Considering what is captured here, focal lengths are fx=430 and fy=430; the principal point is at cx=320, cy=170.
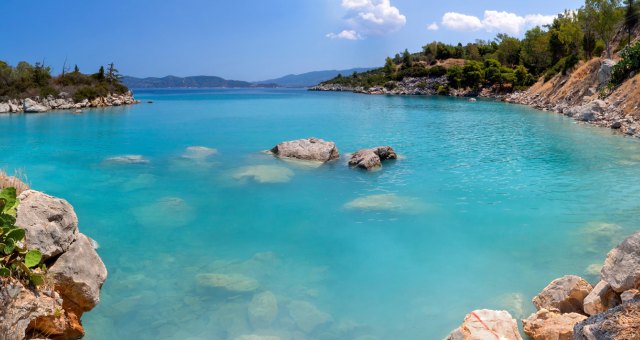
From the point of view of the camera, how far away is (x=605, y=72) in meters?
45.3

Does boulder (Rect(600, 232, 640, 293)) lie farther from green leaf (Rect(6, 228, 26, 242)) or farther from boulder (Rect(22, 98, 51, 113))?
boulder (Rect(22, 98, 51, 113))

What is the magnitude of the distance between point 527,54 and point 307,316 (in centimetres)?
10235

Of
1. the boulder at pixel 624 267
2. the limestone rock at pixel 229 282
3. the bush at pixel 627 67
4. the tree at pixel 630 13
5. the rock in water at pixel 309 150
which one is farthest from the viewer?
the tree at pixel 630 13

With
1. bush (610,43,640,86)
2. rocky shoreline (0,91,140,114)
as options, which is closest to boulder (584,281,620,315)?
bush (610,43,640,86)

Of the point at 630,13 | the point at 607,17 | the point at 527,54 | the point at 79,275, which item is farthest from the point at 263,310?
the point at 527,54

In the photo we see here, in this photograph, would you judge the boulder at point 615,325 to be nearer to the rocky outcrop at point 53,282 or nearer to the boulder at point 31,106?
the rocky outcrop at point 53,282

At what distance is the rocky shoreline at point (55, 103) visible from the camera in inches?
2221

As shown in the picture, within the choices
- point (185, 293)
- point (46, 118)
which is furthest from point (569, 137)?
point (46, 118)

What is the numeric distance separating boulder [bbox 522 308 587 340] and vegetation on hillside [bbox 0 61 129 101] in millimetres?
68590

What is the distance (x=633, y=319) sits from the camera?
489cm

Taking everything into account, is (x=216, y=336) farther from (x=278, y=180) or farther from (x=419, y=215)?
(x=278, y=180)

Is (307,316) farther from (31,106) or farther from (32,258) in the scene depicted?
(31,106)

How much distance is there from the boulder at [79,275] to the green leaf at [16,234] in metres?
0.92

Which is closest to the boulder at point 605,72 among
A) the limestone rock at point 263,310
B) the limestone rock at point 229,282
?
the limestone rock at point 229,282
